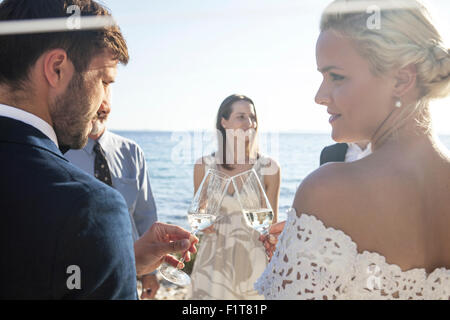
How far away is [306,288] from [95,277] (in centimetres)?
76

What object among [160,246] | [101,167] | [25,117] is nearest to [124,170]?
[101,167]

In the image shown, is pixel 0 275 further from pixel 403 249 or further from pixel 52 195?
pixel 403 249

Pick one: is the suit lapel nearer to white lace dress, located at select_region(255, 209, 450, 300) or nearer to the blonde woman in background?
white lace dress, located at select_region(255, 209, 450, 300)

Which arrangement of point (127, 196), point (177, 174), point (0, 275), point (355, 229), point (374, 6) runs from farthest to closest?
point (177, 174) → point (127, 196) → point (374, 6) → point (355, 229) → point (0, 275)

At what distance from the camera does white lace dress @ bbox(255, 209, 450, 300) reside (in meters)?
1.46

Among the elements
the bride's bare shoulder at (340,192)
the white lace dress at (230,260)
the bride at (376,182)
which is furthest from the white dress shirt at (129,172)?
the bride's bare shoulder at (340,192)

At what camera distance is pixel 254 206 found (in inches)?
91.5

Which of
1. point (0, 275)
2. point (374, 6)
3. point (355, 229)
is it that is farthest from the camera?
point (374, 6)

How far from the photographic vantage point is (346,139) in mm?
1718

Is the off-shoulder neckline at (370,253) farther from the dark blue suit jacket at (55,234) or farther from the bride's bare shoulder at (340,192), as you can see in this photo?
the dark blue suit jacket at (55,234)

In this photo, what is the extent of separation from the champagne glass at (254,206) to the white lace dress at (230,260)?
2.74 metres

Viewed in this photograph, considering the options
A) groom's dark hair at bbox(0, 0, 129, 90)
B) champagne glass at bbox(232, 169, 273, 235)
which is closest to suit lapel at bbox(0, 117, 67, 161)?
groom's dark hair at bbox(0, 0, 129, 90)

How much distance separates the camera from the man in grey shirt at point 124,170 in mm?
4113

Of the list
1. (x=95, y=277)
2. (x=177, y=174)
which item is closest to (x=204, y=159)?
(x=95, y=277)
